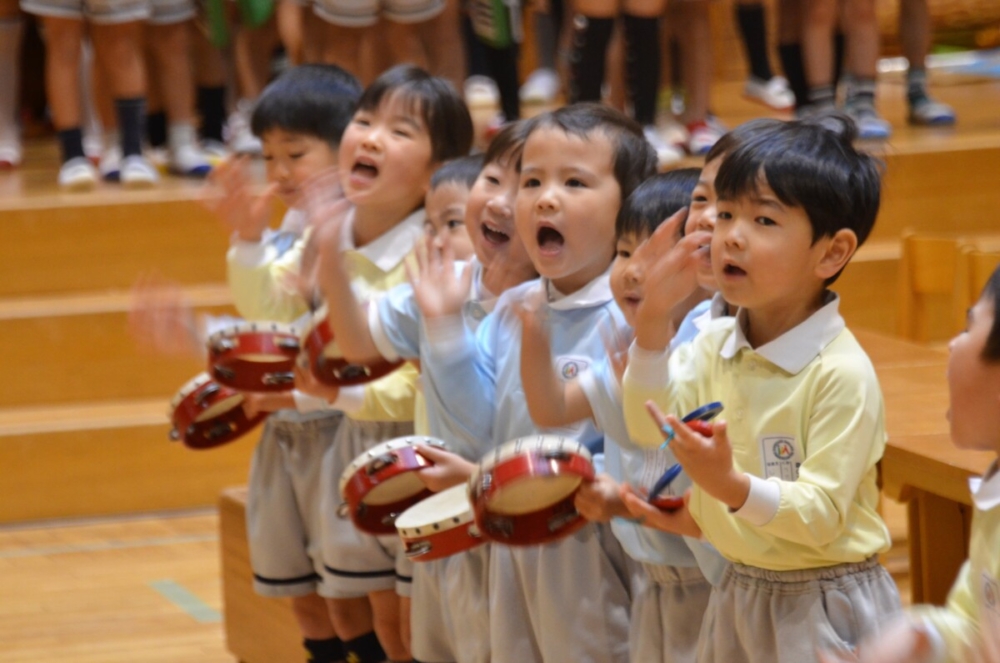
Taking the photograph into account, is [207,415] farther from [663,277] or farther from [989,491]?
[989,491]

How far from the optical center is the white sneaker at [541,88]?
6.27 meters

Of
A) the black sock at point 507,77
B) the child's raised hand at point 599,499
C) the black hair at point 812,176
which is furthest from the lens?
the black sock at point 507,77

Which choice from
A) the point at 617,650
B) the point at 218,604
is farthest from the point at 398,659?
the point at 218,604

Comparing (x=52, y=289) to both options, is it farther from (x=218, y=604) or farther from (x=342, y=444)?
(x=342, y=444)

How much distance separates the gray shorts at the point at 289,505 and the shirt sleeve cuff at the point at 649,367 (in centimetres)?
110

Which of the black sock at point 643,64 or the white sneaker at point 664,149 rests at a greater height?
the black sock at point 643,64

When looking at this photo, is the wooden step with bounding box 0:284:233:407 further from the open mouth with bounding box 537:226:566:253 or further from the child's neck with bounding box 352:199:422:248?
the open mouth with bounding box 537:226:566:253

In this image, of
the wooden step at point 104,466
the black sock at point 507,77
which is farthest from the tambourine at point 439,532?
the black sock at point 507,77

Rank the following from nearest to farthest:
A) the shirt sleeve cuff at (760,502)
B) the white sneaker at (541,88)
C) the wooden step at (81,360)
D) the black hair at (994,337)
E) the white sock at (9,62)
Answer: the black hair at (994,337), the shirt sleeve cuff at (760,502), the wooden step at (81,360), the white sock at (9,62), the white sneaker at (541,88)

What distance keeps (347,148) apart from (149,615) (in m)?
1.69

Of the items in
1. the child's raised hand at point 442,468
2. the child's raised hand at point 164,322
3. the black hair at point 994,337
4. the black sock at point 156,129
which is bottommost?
the black sock at point 156,129

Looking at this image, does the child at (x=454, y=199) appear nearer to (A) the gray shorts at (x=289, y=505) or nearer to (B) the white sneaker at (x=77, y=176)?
(A) the gray shorts at (x=289, y=505)

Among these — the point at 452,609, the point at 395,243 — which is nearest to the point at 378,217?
the point at 395,243

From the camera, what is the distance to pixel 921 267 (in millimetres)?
3570
